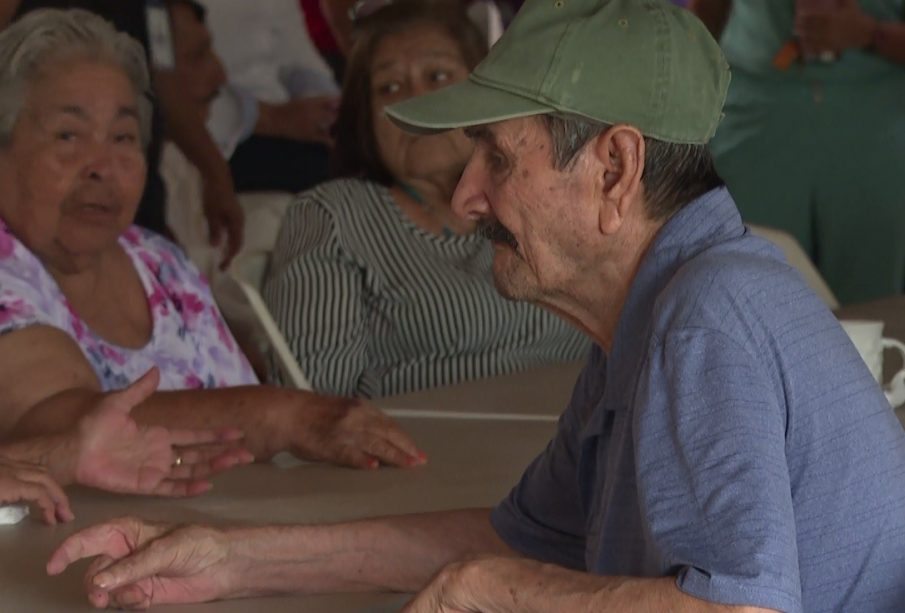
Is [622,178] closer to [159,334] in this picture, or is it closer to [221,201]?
[159,334]

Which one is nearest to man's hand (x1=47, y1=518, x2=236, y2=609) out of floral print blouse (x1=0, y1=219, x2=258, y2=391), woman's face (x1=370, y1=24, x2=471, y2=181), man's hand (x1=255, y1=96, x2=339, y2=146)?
floral print blouse (x1=0, y1=219, x2=258, y2=391)

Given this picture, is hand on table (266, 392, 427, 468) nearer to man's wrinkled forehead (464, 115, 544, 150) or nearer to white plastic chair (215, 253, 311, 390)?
white plastic chair (215, 253, 311, 390)

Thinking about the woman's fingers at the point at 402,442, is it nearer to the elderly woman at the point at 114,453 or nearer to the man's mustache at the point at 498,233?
the elderly woman at the point at 114,453

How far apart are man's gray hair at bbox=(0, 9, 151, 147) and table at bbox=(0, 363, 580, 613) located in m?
0.69

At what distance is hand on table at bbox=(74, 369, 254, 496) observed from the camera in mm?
1876

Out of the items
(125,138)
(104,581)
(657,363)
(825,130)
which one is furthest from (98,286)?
(825,130)

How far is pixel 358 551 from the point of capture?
61.8 inches

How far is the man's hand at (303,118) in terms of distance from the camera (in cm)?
434

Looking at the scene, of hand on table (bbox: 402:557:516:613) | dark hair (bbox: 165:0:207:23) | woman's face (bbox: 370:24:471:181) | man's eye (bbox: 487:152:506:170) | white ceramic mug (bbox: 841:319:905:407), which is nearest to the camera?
hand on table (bbox: 402:557:516:613)

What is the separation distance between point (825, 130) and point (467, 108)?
12.4 ft

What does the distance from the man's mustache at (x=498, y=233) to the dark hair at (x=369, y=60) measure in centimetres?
175

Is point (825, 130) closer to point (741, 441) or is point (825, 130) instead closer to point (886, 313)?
point (886, 313)

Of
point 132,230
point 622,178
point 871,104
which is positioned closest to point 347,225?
point 132,230

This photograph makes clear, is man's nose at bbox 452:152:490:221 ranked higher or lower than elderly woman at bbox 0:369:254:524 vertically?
higher
